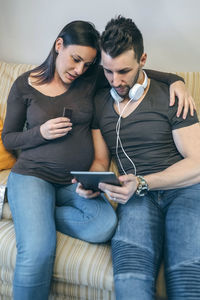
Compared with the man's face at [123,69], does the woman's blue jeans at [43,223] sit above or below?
below

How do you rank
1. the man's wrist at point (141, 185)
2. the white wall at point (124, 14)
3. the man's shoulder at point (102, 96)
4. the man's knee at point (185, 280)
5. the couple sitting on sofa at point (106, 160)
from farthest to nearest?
the white wall at point (124, 14), the man's shoulder at point (102, 96), the man's wrist at point (141, 185), the couple sitting on sofa at point (106, 160), the man's knee at point (185, 280)

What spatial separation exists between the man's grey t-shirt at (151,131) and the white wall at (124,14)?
476 mm

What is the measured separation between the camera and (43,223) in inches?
46.7

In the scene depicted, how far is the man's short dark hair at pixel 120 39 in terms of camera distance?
120 cm

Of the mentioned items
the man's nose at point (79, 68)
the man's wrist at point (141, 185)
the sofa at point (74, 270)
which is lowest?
the sofa at point (74, 270)

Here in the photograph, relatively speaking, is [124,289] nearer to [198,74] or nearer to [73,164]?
[73,164]

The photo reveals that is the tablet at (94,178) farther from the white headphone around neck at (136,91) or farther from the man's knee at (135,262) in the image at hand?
the white headphone around neck at (136,91)

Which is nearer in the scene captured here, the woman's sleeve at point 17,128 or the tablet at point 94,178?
the tablet at point 94,178

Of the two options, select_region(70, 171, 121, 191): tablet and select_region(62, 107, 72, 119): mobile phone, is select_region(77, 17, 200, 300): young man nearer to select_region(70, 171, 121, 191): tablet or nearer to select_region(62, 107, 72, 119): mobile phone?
select_region(70, 171, 121, 191): tablet

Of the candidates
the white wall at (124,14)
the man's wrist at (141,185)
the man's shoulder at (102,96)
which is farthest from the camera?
the white wall at (124,14)

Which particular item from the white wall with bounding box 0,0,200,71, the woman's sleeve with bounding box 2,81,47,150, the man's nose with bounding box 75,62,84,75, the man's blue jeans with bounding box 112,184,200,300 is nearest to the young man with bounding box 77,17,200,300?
the man's blue jeans with bounding box 112,184,200,300

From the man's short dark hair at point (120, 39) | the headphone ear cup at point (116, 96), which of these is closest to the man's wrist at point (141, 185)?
the headphone ear cup at point (116, 96)

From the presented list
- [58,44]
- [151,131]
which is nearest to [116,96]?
[151,131]

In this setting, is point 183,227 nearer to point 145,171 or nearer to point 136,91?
point 145,171
